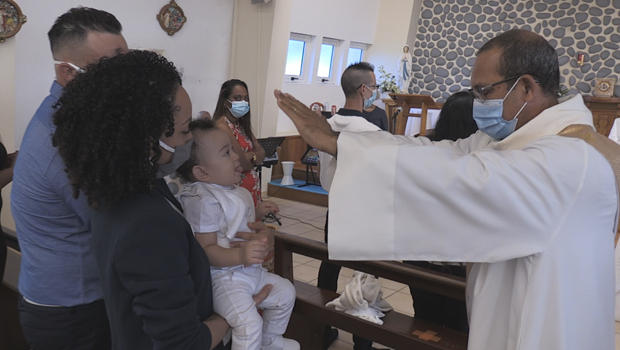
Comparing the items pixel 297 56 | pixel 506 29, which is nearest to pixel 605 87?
pixel 506 29

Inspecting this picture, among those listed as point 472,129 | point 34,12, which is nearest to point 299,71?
point 34,12

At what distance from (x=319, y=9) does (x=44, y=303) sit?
8.45m

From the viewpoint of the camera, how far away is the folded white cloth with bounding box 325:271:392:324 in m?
2.38

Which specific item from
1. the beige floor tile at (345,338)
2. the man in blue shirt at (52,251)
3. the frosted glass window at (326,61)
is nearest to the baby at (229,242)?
the man in blue shirt at (52,251)

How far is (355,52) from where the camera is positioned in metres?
10.7

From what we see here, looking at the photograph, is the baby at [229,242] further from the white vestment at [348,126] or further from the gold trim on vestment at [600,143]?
the white vestment at [348,126]

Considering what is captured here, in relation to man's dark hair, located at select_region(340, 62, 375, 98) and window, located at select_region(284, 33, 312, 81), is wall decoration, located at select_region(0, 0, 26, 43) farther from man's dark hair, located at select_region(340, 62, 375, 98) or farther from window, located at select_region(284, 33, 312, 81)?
window, located at select_region(284, 33, 312, 81)

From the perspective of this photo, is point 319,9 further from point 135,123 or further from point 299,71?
point 135,123

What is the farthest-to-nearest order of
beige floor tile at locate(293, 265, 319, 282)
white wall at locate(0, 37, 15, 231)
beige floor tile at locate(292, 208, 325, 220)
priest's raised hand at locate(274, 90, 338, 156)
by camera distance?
beige floor tile at locate(292, 208, 325, 220) < white wall at locate(0, 37, 15, 231) < beige floor tile at locate(293, 265, 319, 282) < priest's raised hand at locate(274, 90, 338, 156)

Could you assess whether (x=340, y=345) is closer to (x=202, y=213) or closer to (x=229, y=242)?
(x=229, y=242)

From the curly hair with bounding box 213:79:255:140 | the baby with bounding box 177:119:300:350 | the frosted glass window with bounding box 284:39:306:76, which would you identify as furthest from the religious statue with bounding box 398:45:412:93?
the baby with bounding box 177:119:300:350

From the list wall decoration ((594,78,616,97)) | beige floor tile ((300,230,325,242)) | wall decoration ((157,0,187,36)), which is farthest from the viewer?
wall decoration ((594,78,616,97))

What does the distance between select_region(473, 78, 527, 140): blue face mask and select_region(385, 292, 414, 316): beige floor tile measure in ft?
8.19

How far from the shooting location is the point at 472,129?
2.33 metres
